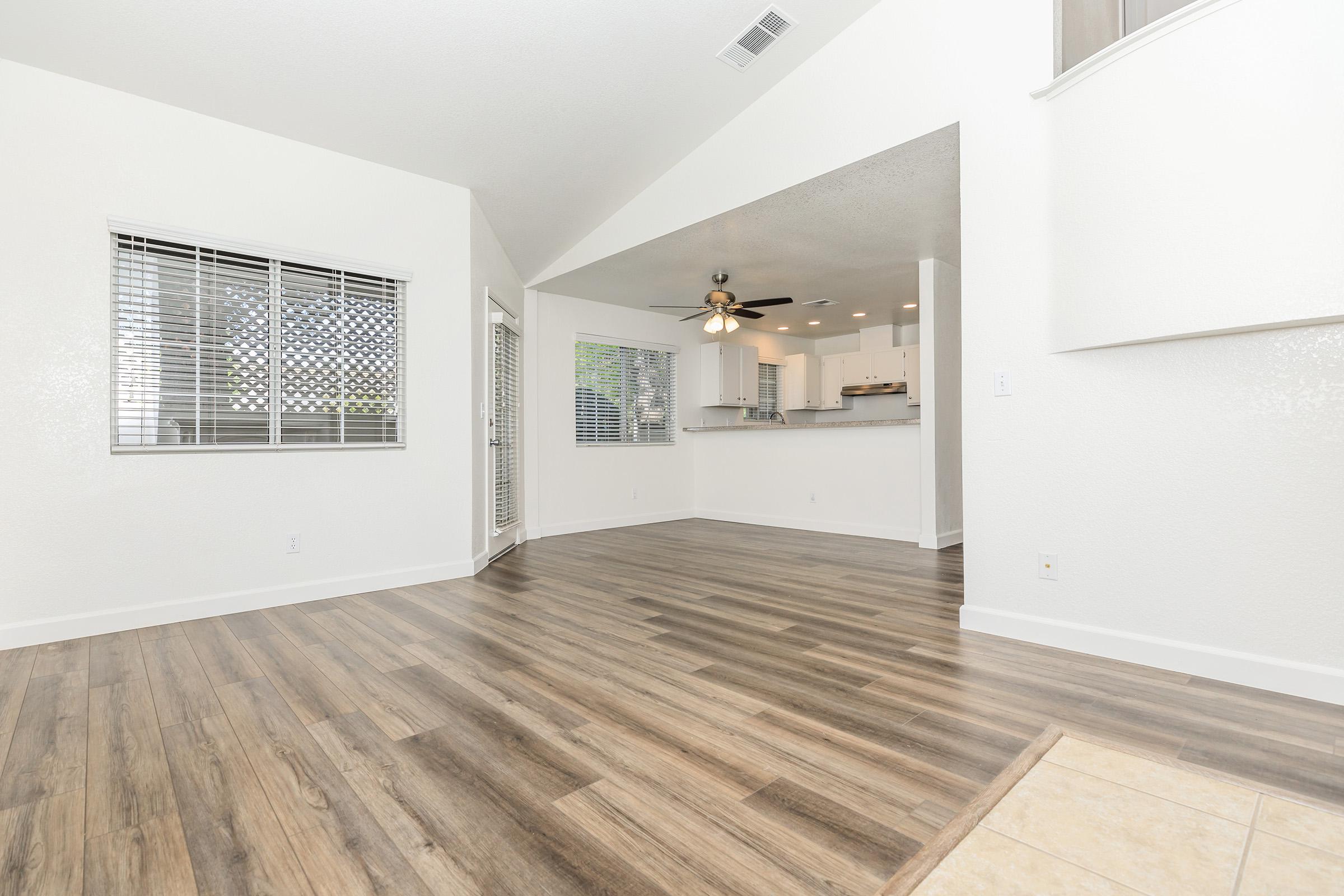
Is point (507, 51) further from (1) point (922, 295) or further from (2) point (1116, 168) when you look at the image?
(1) point (922, 295)

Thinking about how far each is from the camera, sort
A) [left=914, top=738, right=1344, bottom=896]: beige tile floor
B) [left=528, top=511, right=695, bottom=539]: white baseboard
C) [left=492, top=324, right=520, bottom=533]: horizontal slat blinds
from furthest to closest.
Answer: [left=528, top=511, right=695, bottom=539]: white baseboard
[left=492, top=324, right=520, bottom=533]: horizontal slat blinds
[left=914, top=738, right=1344, bottom=896]: beige tile floor

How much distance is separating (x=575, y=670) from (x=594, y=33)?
3.01 meters

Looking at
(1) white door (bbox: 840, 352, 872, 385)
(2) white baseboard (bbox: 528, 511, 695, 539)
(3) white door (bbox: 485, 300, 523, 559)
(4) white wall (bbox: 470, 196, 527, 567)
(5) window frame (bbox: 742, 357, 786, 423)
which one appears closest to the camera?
(4) white wall (bbox: 470, 196, 527, 567)

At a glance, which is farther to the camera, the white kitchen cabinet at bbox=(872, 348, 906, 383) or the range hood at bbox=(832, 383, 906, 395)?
the range hood at bbox=(832, 383, 906, 395)

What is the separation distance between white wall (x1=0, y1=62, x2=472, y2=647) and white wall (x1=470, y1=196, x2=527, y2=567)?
20cm

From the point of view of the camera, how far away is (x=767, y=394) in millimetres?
8727

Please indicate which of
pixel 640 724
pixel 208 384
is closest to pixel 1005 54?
pixel 640 724

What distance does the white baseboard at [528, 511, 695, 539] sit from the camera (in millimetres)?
6223

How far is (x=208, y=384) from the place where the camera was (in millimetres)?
3371

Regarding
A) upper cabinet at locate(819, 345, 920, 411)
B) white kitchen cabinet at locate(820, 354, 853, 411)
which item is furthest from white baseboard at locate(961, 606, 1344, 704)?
white kitchen cabinet at locate(820, 354, 853, 411)

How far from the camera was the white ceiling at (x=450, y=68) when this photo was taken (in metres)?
2.75

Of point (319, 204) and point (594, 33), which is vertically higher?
point (594, 33)

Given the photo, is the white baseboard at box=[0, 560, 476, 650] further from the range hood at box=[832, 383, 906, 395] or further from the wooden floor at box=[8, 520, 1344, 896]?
the range hood at box=[832, 383, 906, 395]

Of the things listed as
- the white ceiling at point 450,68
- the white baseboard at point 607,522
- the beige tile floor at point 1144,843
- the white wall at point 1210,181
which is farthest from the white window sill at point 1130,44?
the white baseboard at point 607,522
